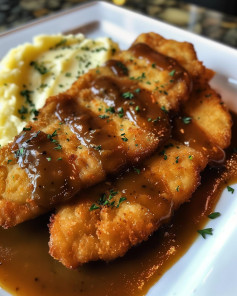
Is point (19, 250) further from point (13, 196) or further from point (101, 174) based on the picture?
point (101, 174)

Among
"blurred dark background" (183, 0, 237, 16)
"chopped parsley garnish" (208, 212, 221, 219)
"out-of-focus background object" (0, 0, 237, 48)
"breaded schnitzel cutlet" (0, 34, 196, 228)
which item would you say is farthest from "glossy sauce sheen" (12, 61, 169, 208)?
"blurred dark background" (183, 0, 237, 16)

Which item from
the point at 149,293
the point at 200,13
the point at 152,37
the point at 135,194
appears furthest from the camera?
the point at 200,13

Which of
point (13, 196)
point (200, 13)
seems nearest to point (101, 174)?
point (13, 196)

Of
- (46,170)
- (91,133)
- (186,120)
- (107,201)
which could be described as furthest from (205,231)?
(46,170)

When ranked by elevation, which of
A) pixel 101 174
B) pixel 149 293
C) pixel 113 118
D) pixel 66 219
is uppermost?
pixel 113 118

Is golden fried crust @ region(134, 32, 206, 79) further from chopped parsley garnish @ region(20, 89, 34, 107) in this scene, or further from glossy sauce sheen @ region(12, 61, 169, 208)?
chopped parsley garnish @ region(20, 89, 34, 107)

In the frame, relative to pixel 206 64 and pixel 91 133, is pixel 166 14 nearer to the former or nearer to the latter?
pixel 206 64

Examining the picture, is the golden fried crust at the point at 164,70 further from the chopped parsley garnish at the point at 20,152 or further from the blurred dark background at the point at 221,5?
the blurred dark background at the point at 221,5
